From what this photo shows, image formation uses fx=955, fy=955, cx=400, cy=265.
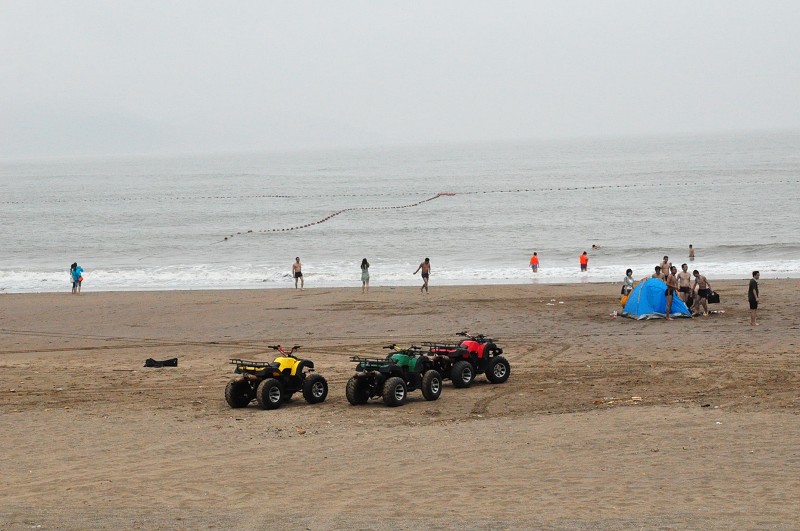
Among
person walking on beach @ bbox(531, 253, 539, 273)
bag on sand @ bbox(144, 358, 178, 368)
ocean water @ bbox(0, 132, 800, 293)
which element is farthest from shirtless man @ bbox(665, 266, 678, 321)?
person walking on beach @ bbox(531, 253, 539, 273)

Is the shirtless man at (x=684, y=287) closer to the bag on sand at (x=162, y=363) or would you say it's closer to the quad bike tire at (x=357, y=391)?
the quad bike tire at (x=357, y=391)

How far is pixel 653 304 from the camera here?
22125 mm

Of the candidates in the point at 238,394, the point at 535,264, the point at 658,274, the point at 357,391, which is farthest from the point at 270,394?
the point at 535,264

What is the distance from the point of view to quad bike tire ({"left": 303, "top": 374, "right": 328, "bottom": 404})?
45.7ft

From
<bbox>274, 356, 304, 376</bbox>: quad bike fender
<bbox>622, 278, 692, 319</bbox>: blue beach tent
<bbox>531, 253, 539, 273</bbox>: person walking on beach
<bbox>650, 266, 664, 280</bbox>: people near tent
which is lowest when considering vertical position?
<bbox>274, 356, 304, 376</bbox>: quad bike fender

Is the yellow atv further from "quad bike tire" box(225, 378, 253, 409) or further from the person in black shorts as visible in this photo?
the person in black shorts

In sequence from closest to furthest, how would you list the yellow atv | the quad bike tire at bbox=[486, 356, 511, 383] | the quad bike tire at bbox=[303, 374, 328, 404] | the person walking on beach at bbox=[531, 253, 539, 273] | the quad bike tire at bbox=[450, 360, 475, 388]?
the yellow atv
the quad bike tire at bbox=[303, 374, 328, 404]
the quad bike tire at bbox=[450, 360, 475, 388]
the quad bike tire at bbox=[486, 356, 511, 383]
the person walking on beach at bbox=[531, 253, 539, 273]

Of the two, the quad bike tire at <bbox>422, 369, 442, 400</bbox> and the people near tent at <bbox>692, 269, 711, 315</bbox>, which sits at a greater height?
the people near tent at <bbox>692, 269, 711, 315</bbox>

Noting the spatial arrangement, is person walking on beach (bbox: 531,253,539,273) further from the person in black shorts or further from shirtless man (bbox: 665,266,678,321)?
shirtless man (bbox: 665,266,678,321)

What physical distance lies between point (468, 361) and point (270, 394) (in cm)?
329

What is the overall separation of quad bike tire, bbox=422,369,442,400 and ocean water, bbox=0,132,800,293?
2070 cm

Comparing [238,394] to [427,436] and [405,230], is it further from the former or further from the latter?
[405,230]

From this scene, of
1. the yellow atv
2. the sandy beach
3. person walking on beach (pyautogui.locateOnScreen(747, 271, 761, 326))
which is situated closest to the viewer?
the sandy beach

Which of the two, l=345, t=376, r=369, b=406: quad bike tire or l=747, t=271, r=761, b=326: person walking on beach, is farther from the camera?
l=747, t=271, r=761, b=326: person walking on beach
